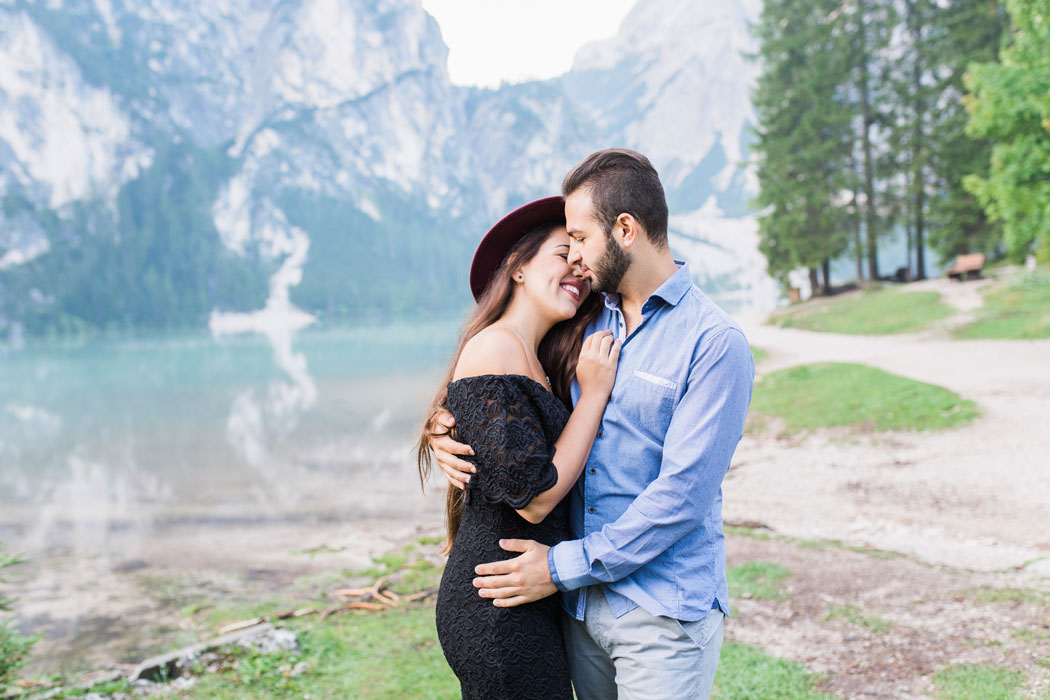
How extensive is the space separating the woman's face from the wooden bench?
25.7 m

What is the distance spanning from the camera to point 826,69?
30484 mm

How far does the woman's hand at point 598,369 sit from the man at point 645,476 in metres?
0.03

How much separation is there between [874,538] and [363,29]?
18866 cm

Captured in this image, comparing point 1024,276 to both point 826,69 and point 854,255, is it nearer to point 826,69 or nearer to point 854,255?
point 854,255

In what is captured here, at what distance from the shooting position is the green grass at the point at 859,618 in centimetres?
492

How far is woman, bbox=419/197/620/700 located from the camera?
208 cm

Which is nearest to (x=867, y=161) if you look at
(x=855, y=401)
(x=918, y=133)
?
(x=918, y=133)

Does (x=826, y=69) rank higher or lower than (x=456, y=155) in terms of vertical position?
lower

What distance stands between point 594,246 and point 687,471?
718 mm

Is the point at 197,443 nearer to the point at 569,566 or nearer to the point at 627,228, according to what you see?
the point at 569,566

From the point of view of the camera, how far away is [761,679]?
436cm

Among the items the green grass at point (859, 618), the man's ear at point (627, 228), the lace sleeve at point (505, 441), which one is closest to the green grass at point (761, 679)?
the green grass at point (859, 618)

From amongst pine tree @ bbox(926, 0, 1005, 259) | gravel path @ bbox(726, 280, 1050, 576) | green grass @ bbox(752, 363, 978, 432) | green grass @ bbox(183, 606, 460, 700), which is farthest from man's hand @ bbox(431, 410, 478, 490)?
pine tree @ bbox(926, 0, 1005, 259)

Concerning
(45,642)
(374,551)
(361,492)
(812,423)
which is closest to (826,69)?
(812,423)
